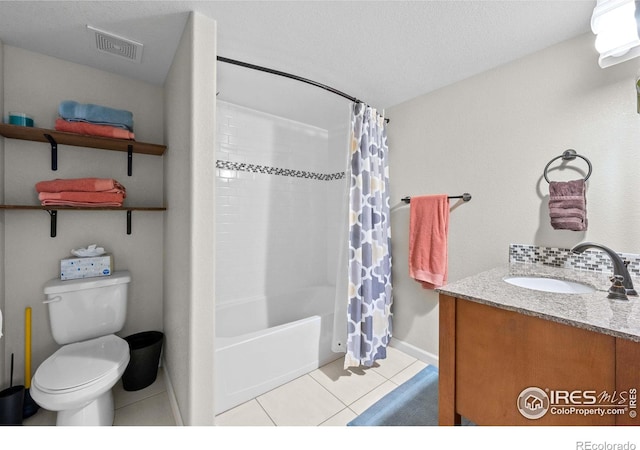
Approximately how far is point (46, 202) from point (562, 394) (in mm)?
2597

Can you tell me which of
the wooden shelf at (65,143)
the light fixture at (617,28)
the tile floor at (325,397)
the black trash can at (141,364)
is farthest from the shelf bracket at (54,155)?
the light fixture at (617,28)

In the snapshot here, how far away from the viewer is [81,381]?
1.25m

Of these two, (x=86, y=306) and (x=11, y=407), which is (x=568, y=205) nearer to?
(x=86, y=306)

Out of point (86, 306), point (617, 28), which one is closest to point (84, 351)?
point (86, 306)

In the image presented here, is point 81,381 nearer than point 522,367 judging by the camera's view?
No

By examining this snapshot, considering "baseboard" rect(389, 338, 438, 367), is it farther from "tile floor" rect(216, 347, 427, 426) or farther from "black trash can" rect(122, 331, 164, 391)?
"black trash can" rect(122, 331, 164, 391)

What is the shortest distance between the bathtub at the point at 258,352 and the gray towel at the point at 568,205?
1586 mm

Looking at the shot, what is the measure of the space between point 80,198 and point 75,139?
0.38m

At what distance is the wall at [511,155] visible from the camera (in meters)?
1.29

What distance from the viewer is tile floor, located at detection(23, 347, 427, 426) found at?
1.50 metres

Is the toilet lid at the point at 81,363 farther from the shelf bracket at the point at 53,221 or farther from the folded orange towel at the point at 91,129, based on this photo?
the folded orange towel at the point at 91,129

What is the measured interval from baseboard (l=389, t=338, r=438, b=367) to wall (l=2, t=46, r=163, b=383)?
203 cm
